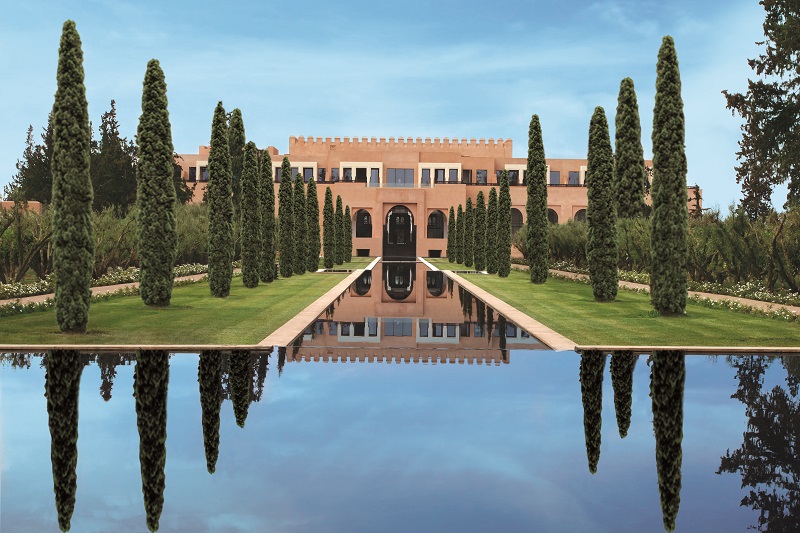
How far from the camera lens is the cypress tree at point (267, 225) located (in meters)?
25.6

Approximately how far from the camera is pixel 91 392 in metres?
8.28

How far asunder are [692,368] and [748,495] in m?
5.22

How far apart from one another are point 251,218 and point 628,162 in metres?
14.7

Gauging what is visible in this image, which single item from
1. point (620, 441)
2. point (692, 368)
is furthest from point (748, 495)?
point (692, 368)

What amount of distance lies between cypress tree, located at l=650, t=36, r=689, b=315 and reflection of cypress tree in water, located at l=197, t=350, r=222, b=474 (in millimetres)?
9297

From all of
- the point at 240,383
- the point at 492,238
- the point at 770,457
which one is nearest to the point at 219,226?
the point at 240,383

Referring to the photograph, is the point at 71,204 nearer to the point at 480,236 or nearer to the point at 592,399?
the point at 592,399

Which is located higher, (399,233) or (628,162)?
(628,162)

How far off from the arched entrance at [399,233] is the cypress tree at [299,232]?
3331 centimetres

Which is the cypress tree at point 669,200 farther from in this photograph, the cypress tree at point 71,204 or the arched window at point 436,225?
the arched window at point 436,225

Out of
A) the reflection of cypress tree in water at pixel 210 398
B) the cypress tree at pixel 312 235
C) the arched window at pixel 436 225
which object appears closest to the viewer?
the reflection of cypress tree in water at pixel 210 398

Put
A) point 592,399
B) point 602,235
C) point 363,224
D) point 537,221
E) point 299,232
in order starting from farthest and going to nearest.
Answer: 1. point 363,224
2. point 299,232
3. point 537,221
4. point 602,235
5. point 592,399

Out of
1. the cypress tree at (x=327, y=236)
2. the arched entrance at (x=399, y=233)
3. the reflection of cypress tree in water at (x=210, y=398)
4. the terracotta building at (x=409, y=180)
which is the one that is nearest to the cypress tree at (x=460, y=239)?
the cypress tree at (x=327, y=236)

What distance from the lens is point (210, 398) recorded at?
8.00 metres
